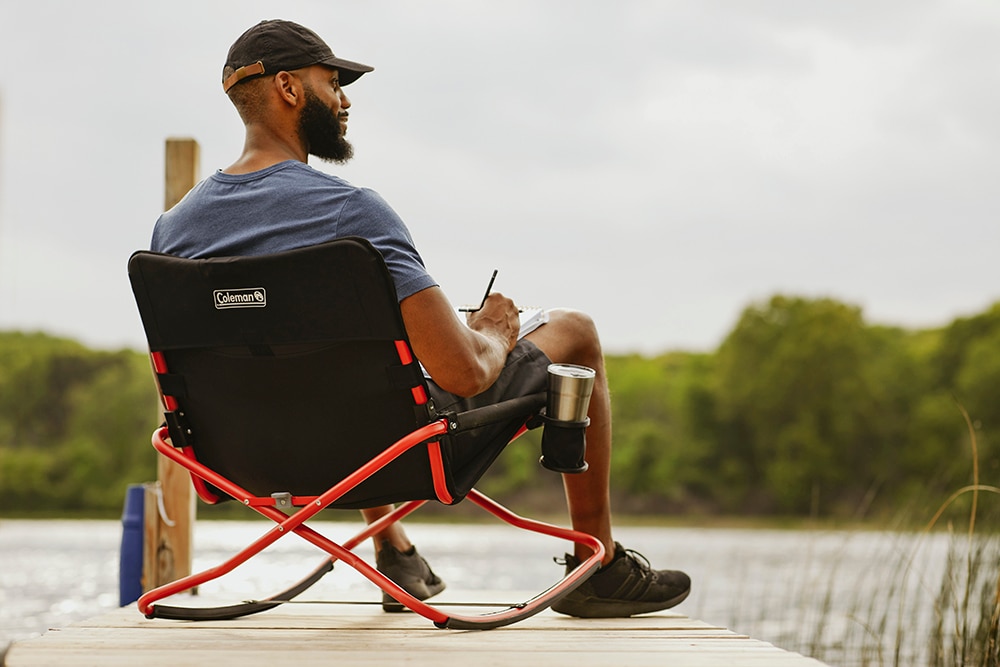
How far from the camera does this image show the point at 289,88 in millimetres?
2250

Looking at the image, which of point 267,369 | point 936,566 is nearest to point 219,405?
point 267,369

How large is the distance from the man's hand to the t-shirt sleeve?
0.84 feet

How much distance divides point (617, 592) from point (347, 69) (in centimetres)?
136

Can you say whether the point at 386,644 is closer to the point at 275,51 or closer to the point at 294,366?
the point at 294,366

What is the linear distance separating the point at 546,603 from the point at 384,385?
598mm

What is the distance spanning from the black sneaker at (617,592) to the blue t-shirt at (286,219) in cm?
94

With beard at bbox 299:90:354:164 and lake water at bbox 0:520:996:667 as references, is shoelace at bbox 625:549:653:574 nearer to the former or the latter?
lake water at bbox 0:520:996:667

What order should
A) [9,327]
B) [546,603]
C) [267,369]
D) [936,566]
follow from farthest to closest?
[9,327]
[936,566]
[546,603]
[267,369]

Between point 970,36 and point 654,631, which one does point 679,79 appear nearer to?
point 970,36

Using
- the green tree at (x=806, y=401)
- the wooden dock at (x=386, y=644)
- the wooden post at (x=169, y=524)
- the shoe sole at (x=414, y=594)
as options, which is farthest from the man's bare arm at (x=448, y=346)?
the green tree at (x=806, y=401)

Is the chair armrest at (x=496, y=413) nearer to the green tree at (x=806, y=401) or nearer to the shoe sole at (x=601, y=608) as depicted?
the shoe sole at (x=601, y=608)

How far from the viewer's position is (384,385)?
6.61 feet

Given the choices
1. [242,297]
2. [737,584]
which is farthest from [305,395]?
[737,584]

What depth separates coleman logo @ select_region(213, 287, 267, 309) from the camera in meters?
1.97
